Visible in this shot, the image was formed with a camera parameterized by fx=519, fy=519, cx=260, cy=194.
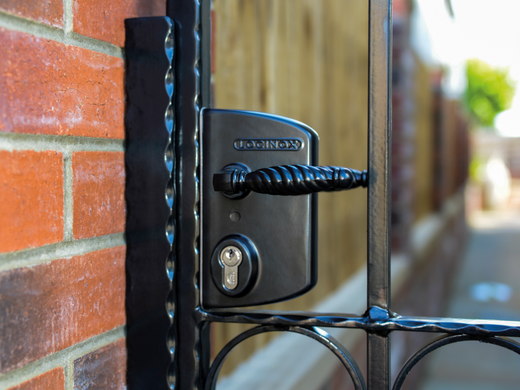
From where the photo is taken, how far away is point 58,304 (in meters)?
0.50

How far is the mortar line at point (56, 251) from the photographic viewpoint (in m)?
0.45

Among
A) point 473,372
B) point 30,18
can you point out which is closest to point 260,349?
point 30,18

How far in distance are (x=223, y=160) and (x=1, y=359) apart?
290mm

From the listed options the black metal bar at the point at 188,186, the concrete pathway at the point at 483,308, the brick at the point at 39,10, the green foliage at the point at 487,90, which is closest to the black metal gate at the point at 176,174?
the black metal bar at the point at 188,186

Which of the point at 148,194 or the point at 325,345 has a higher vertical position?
the point at 148,194

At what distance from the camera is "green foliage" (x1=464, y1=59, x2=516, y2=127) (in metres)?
24.0

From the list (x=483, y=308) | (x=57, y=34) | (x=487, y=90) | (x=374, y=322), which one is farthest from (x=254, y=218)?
(x=487, y=90)

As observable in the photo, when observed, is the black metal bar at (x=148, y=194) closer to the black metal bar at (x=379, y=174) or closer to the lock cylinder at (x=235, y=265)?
the lock cylinder at (x=235, y=265)

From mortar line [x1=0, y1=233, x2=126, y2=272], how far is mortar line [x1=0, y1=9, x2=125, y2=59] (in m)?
0.20

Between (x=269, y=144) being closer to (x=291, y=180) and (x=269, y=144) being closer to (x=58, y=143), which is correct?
(x=291, y=180)

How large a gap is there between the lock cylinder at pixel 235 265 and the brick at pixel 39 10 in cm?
28

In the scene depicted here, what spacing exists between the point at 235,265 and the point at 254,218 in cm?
6

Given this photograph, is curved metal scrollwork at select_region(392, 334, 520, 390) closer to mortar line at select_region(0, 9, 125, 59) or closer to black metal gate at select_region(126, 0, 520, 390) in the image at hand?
black metal gate at select_region(126, 0, 520, 390)

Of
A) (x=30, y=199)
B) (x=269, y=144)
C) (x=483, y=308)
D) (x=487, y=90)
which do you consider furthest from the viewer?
(x=487, y=90)
